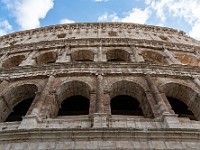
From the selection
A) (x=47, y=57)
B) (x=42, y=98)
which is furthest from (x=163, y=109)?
(x=47, y=57)

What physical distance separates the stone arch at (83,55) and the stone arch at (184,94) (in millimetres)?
5795

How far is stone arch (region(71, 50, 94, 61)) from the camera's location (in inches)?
621

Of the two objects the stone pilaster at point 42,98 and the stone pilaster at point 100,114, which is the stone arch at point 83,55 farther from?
the stone pilaster at point 100,114

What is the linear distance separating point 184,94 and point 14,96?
7579 millimetres

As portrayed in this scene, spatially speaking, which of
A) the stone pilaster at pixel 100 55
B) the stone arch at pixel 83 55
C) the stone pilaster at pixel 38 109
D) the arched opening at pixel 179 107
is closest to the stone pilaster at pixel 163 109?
the arched opening at pixel 179 107

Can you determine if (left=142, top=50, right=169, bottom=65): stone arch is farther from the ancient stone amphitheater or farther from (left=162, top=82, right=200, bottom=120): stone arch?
(left=162, top=82, right=200, bottom=120): stone arch

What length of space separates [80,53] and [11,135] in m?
8.95

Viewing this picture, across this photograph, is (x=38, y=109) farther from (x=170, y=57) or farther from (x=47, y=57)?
(x=170, y=57)

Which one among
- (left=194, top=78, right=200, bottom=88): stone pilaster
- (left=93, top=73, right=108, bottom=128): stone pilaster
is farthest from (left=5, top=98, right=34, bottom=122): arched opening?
(left=194, top=78, right=200, bottom=88): stone pilaster

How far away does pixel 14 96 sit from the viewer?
37.7 ft

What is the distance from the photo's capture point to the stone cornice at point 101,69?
1184 cm

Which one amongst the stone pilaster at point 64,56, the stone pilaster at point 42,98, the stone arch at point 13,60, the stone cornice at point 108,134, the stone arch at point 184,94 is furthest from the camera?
the stone arch at point 13,60

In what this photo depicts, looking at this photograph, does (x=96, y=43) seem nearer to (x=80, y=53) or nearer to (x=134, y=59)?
(x=80, y=53)

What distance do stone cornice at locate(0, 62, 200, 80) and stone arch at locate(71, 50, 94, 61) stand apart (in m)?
3.43
